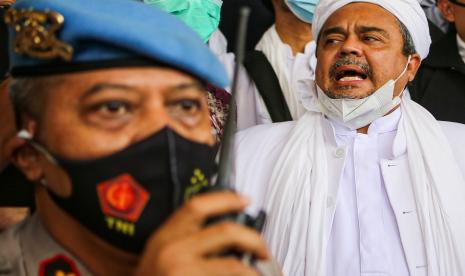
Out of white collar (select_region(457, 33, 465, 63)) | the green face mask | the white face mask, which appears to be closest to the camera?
the white face mask

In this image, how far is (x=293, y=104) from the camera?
431 centimetres

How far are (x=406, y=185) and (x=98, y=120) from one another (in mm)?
2118

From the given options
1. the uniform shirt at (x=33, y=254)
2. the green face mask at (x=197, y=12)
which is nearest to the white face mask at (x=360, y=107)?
the green face mask at (x=197, y=12)

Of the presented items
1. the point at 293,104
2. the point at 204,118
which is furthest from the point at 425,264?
the point at 204,118

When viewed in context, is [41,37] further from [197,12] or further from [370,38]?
[197,12]

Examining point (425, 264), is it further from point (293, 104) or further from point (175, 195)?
point (175, 195)

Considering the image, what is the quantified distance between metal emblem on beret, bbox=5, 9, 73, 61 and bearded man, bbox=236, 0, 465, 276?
1875 mm

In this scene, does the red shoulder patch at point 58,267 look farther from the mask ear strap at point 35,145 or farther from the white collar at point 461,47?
the white collar at point 461,47

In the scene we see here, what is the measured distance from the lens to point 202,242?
1350mm

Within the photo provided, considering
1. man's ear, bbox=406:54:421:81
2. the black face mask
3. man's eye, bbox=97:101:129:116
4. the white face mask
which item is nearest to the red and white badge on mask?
the black face mask

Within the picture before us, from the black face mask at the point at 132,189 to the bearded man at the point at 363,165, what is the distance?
176cm

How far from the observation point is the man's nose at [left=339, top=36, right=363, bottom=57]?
151 inches

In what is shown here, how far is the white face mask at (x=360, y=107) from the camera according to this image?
3.71 m

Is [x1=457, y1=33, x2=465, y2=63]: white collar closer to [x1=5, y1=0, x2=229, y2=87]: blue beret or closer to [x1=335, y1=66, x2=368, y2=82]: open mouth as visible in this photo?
[x1=335, y1=66, x2=368, y2=82]: open mouth
